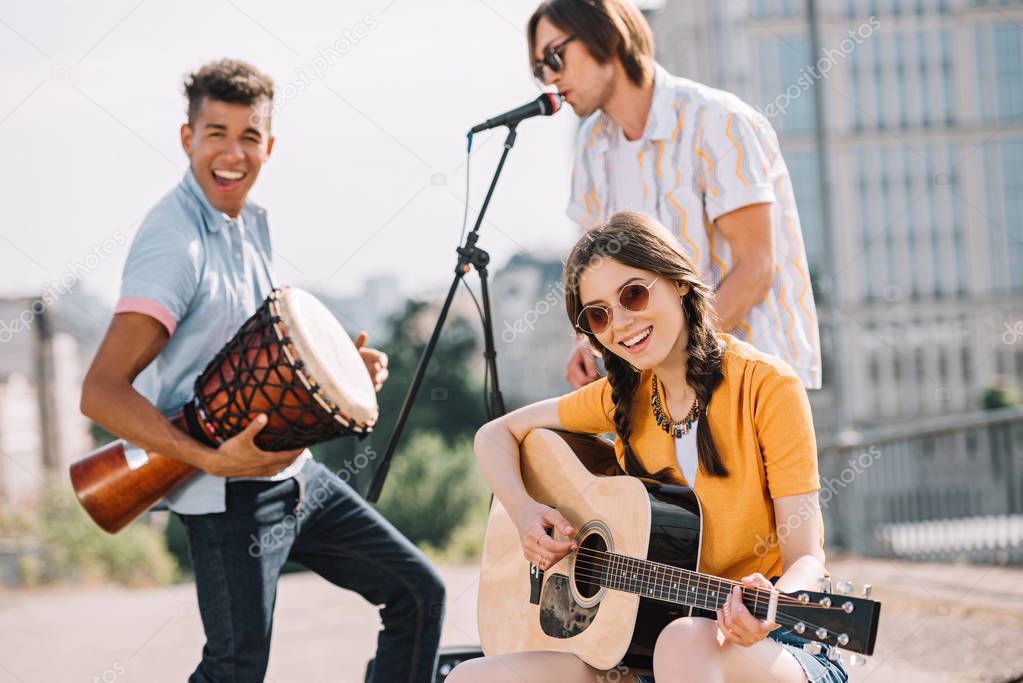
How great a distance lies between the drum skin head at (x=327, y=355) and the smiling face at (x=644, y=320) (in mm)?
673

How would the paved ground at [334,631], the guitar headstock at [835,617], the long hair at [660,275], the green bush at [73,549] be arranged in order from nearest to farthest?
the guitar headstock at [835,617] < the long hair at [660,275] < the paved ground at [334,631] < the green bush at [73,549]

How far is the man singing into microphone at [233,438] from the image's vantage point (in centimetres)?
246

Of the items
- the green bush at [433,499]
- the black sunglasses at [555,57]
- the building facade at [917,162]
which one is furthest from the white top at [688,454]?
the building facade at [917,162]

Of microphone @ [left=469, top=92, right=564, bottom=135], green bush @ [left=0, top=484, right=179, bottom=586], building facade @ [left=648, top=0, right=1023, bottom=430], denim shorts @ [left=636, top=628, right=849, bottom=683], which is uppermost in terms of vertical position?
building facade @ [left=648, top=0, right=1023, bottom=430]

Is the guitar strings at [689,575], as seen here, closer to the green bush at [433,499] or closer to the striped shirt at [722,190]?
the striped shirt at [722,190]

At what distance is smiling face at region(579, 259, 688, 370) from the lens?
2.26 meters

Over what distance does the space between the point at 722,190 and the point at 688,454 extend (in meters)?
0.78

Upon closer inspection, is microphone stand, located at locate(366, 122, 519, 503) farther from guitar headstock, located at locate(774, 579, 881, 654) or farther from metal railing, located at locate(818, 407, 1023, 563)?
metal railing, located at locate(818, 407, 1023, 563)

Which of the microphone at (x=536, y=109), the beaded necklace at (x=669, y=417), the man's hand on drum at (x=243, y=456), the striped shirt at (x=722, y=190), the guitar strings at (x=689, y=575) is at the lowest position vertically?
the guitar strings at (x=689, y=575)

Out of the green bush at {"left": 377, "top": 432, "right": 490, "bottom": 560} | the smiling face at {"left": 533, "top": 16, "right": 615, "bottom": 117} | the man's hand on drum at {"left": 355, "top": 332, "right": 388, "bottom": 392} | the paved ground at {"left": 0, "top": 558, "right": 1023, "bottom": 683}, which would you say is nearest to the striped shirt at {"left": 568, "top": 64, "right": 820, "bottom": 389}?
the smiling face at {"left": 533, "top": 16, "right": 615, "bottom": 117}

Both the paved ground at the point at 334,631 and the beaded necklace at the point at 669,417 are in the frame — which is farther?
the paved ground at the point at 334,631

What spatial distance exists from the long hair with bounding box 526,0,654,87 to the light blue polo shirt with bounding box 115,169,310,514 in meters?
1.04

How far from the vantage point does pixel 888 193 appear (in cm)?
4666

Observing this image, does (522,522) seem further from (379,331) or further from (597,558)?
(379,331)
